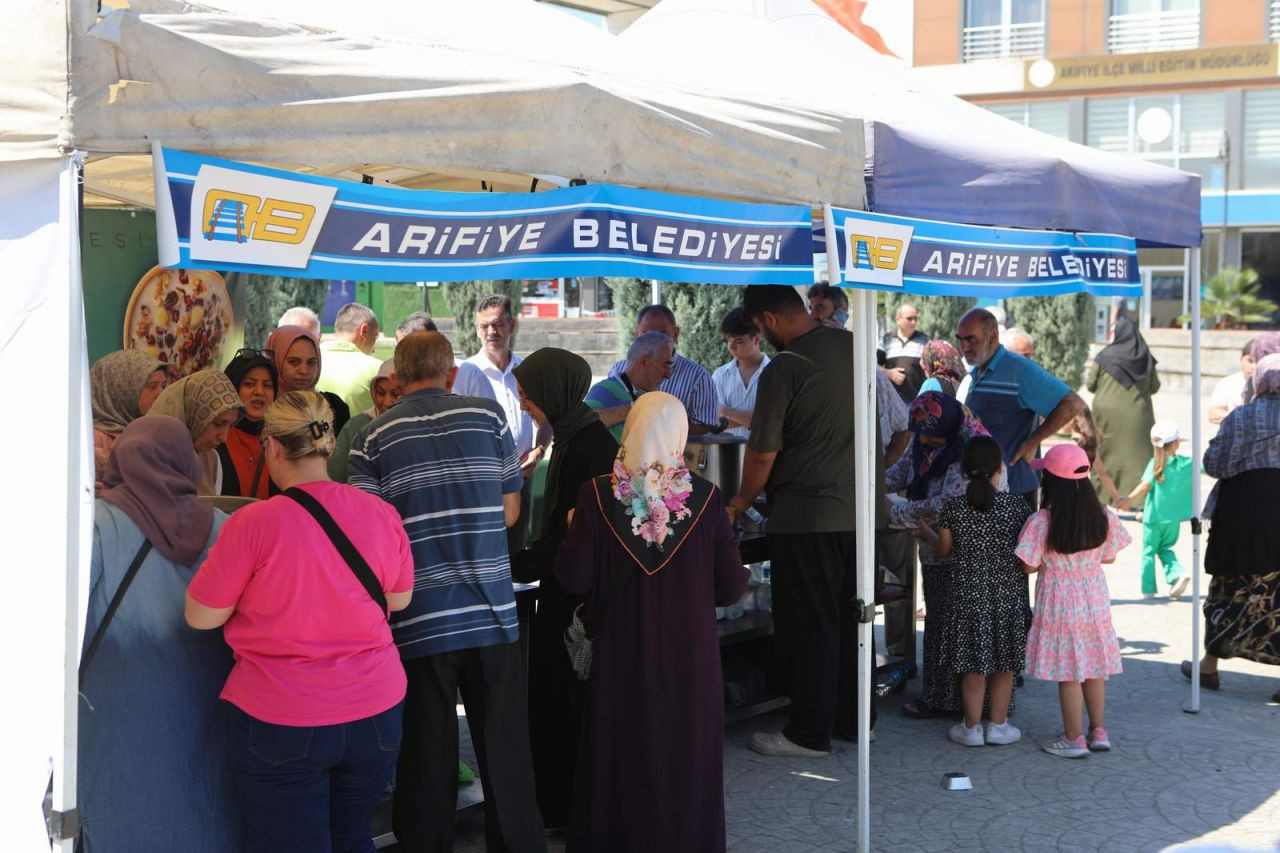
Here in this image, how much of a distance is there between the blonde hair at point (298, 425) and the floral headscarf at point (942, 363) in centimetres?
443

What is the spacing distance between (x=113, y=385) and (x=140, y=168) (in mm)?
2334

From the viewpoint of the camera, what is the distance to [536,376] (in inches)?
172

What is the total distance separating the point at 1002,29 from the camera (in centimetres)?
3553

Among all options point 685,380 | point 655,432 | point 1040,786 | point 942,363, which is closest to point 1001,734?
point 1040,786

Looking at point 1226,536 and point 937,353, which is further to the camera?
point 937,353

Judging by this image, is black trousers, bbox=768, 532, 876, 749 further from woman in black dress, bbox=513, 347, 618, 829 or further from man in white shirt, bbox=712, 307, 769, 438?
man in white shirt, bbox=712, 307, 769, 438

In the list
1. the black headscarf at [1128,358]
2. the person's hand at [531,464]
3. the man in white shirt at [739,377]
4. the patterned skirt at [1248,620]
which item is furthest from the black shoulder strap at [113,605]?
the black headscarf at [1128,358]

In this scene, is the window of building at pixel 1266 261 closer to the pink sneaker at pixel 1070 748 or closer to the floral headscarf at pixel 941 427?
the floral headscarf at pixel 941 427

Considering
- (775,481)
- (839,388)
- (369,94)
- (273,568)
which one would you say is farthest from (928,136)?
(273,568)

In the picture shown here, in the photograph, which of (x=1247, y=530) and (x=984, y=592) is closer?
(x=984, y=592)

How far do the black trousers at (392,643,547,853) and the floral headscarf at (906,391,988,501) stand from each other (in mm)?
2763

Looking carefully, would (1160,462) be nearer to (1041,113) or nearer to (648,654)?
(648,654)

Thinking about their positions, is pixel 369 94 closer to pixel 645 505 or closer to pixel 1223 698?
pixel 645 505

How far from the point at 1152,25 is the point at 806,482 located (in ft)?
110
